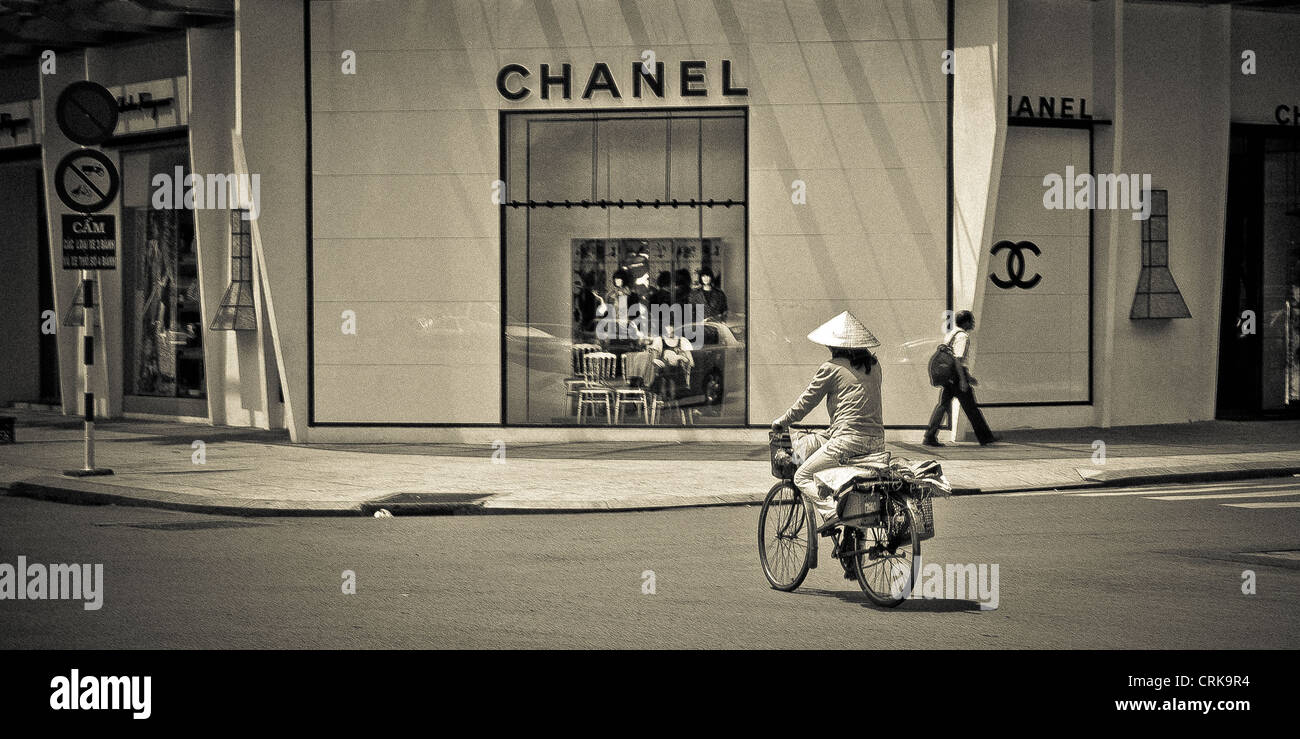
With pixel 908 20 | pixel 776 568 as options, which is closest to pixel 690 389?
pixel 908 20

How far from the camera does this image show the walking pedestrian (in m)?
16.9

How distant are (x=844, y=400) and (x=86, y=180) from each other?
9.90 m

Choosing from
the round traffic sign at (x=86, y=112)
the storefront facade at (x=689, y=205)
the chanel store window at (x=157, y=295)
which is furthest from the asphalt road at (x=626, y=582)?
the chanel store window at (x=157, y=295)

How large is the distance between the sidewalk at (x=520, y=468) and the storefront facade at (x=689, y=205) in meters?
0.85

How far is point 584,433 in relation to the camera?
61.1 feet

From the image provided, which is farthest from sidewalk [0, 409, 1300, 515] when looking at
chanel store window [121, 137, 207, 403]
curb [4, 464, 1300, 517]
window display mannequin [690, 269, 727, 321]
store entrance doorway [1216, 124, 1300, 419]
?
chanel store window [121, 137, 207, 403]

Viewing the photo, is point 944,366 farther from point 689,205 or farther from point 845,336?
point 845,336

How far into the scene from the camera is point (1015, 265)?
19.4 m

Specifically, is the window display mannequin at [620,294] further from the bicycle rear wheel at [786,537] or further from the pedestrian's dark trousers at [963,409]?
the bicycle rear wheel at [786,537]

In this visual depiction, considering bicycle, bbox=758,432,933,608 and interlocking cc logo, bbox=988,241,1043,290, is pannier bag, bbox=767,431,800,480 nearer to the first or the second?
bicycle, bbox=758,432,933,608

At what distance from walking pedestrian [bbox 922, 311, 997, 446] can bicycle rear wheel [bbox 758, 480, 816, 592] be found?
8.44 meters
